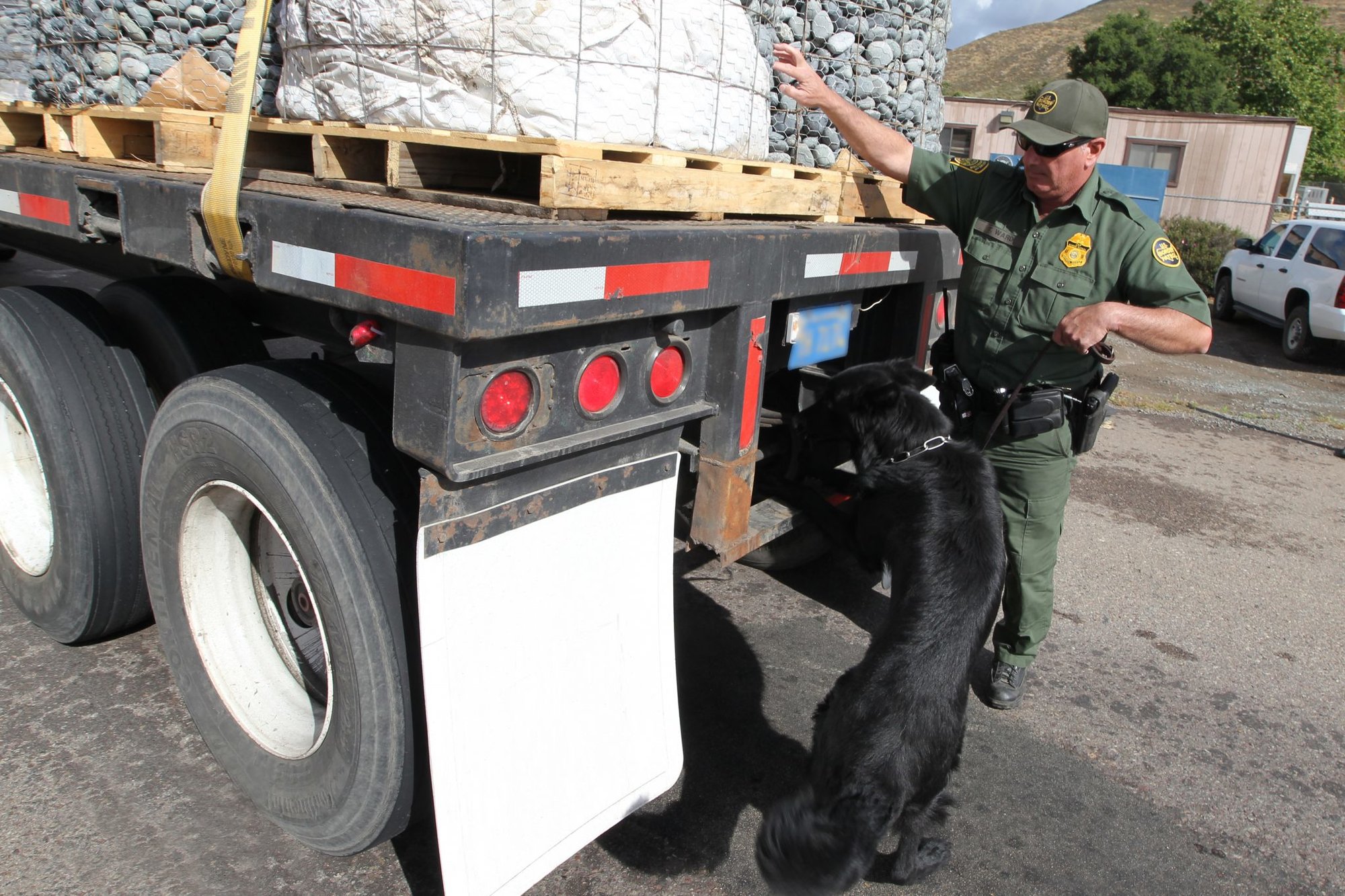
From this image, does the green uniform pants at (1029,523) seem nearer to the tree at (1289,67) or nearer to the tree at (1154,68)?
the tree at (1154,68)


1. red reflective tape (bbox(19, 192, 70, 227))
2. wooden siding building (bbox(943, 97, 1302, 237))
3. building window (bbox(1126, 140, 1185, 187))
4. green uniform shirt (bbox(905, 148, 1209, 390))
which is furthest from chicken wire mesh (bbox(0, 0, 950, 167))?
building window (bbox(1126, 140, 1185, 187))

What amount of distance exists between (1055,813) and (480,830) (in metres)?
1.76

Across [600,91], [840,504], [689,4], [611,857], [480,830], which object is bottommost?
[611,857]

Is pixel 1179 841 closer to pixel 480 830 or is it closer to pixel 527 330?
pixel 480 830

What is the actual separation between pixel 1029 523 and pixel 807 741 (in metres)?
1.09

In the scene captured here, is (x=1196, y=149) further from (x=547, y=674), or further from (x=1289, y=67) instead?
(x=547, y=674)

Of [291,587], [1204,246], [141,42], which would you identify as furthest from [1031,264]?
[1204,246]

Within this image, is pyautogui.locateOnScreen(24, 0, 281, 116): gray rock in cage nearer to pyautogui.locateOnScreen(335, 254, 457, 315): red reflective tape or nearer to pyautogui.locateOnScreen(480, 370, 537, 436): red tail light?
pyautogui.locateOnScreen(335, 254, 457, 315): red reflective tape

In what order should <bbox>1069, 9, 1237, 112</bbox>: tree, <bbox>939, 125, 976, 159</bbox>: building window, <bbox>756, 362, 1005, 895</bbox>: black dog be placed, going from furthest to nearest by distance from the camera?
1. <bbox>1069, 9, 1237, 112</bbox>: tree
2. <bbox>939, 125, 976, 159</bbox>: building window
3. <bbox>756, 362, 1005, 895</bbox>: black dog

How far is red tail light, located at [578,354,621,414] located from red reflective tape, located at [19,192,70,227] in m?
1.64

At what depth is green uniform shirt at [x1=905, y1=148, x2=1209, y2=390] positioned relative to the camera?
2.82 m

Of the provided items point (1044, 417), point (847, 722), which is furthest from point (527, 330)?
point (1044, 417)

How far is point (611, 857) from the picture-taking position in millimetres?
2320

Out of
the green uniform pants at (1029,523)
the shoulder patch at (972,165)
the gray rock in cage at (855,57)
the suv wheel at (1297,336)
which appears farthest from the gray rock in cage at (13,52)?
the suv wheel at (1297,336)
